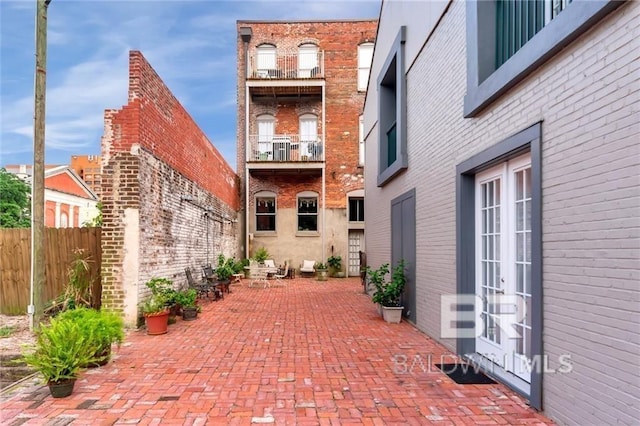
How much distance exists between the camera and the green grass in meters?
6.18

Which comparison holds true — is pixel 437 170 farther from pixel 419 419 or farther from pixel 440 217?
pixel 419 419

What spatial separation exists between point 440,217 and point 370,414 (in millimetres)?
Answer: 3310

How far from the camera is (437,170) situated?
6082 millimetres

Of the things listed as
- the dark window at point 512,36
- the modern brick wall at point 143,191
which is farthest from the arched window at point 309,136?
the dark window at point 512,36

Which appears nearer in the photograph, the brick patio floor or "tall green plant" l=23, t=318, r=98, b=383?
the brick patio floor

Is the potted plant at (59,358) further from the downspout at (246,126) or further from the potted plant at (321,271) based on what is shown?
the downspout at (246,126)

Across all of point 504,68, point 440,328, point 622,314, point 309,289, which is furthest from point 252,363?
point 309,289

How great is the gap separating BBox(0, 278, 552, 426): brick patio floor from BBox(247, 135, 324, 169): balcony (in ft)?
34.1

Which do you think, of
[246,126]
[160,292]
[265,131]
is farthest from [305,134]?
[160,292]

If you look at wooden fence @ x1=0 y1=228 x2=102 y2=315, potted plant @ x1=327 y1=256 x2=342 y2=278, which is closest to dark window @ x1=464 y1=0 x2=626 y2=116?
wooden fence @ x1=0 y1=228 x2=102 y2=315

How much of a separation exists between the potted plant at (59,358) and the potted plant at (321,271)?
39.9 ft

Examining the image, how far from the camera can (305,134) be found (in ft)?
58.0

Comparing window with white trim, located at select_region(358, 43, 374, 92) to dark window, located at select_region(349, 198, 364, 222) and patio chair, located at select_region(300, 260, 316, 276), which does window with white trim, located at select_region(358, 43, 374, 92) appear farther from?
patio chair, located at select_region(300, 260, 316, 276)

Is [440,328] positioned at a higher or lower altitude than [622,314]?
lower
